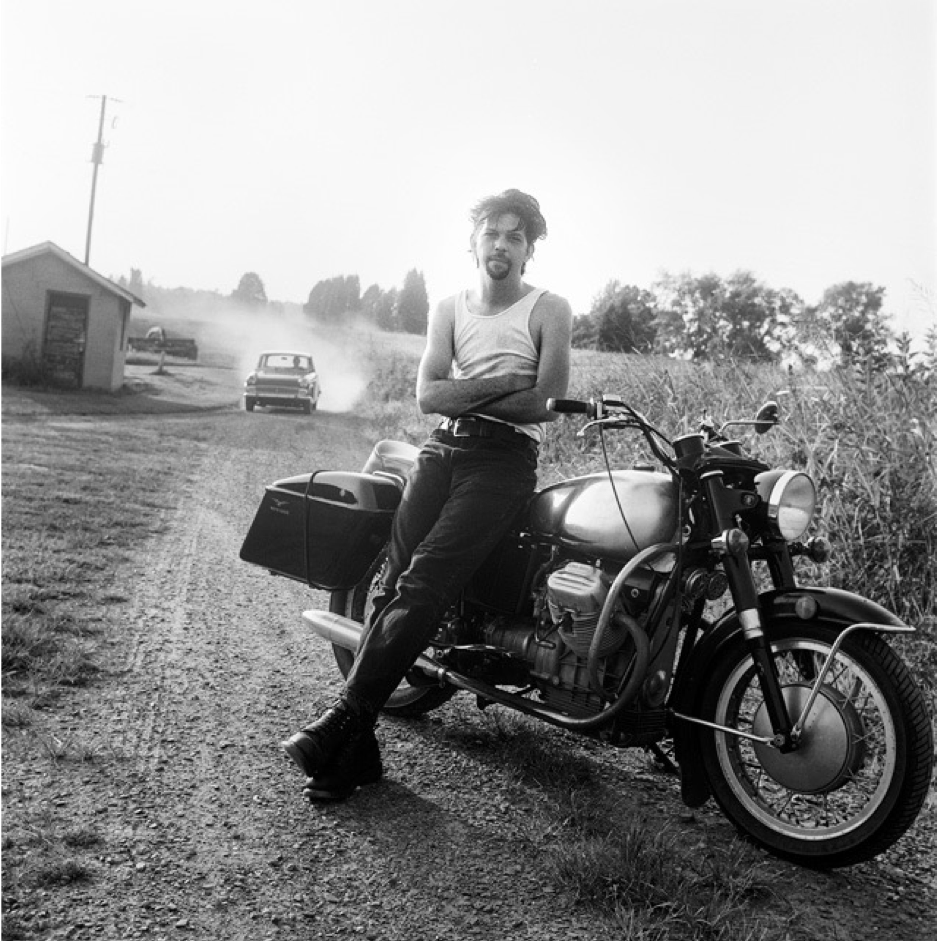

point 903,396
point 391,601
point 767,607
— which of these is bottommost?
point 391,601

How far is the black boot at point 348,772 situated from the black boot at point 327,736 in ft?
0.07

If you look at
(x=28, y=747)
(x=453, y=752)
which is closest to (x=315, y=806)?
(x=453, y=752)

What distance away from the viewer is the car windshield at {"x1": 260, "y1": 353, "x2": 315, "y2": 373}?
2522cm

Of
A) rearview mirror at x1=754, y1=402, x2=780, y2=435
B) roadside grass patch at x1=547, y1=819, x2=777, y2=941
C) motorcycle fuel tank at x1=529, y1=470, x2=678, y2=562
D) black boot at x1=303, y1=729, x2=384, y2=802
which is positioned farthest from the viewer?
rearview mirror at x1=754, y1=402, x2=780, y2=435

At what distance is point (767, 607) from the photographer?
289cm

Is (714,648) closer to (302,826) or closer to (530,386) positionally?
(530,386)

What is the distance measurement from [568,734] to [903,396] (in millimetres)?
2878

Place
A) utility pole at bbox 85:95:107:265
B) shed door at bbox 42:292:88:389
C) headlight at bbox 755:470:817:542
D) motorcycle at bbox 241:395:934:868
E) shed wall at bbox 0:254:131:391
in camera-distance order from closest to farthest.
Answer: motorcycle at bbox 241:395:934:868
headlight at bbox 755:470:817:542
shed wall at bbox 0:254:131:391
shed door at bbox 42:292:88:389
utility pole at bbox 85:95:107:265

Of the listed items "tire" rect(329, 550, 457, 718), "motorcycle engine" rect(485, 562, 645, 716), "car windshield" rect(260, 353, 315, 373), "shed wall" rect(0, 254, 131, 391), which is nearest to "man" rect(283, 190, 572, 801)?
"motorcycle engine" rect(485, 562, 645, 716)

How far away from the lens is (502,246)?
11.5ft

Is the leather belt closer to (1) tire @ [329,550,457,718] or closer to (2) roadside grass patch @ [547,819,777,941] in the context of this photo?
(1) tire @ [329,550,457,718]

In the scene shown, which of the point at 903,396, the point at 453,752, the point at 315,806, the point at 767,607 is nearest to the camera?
the point at 767,607

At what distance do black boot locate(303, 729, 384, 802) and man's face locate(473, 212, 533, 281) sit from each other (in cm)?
178

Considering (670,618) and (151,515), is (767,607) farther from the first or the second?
(151,515)
